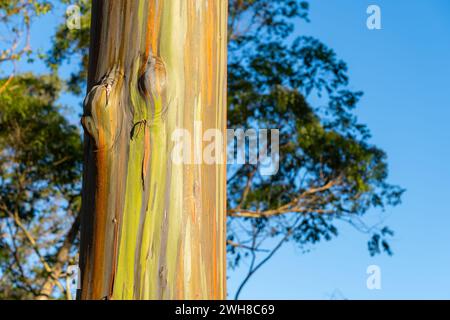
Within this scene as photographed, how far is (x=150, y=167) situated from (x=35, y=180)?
37.6ft

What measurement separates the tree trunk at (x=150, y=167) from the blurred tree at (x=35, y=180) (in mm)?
10511

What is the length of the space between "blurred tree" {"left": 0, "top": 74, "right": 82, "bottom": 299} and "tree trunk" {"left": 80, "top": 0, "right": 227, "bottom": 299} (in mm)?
10511

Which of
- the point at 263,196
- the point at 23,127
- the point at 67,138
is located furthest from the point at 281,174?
the point at 23,127

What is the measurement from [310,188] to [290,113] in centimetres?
142

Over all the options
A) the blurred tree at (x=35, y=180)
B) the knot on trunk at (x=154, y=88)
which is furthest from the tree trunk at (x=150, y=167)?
the blurred tree at (x=35, y=180)

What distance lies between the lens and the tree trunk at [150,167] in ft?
5.91

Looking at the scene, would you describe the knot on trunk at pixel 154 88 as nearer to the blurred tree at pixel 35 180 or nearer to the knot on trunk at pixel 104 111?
the knot on trunk at pixel 104 111

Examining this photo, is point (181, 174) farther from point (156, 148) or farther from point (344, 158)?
point (344, 158)

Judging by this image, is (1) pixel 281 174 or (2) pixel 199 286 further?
(1) pixel 281 174

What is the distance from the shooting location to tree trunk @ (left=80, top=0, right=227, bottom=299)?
5.91 feet

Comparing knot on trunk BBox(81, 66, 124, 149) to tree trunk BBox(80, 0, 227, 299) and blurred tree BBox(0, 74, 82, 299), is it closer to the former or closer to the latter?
tree trunk BBox(80, 0, 227, 299)

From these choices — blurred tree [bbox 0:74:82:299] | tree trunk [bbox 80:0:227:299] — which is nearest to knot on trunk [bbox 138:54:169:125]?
tree trunk [bbox 80:0:227:299]

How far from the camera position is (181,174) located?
185 cm

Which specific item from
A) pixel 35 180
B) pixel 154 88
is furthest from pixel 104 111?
pixel 35 180
